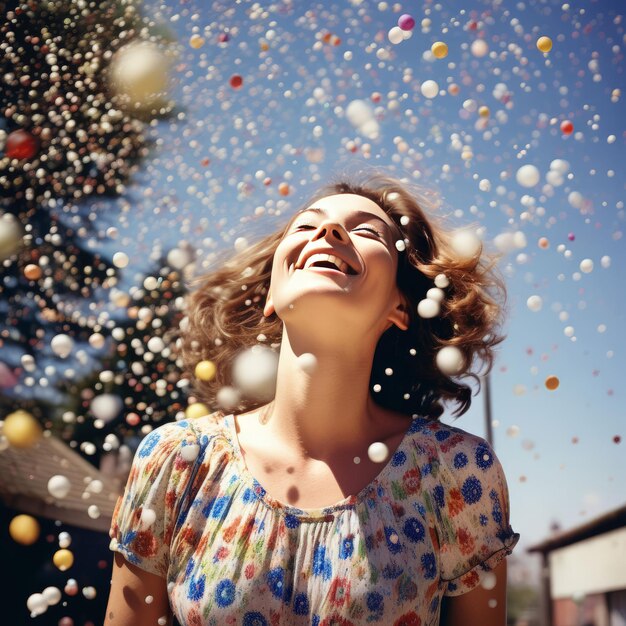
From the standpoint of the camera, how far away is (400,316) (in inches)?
74.3

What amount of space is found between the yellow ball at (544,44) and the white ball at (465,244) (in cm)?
74

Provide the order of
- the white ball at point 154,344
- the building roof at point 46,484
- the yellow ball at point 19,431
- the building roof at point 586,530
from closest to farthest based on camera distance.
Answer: the yellow ball at point 19,431 < the white ball at point 154,344 < the building roof at point 46,484 < the building roof at point 586,530

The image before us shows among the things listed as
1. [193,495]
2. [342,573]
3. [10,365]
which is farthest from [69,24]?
[342,573]

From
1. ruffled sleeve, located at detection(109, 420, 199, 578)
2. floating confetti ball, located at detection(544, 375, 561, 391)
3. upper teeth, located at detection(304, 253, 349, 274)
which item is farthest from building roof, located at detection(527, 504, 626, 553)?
ruffled sleeve, located at detection(109, 420, 199, 578)

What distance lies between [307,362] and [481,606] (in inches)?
30.8

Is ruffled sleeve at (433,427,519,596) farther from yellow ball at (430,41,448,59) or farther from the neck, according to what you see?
yellow ball at (430,41,448,59)

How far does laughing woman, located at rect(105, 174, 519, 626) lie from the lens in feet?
4.76

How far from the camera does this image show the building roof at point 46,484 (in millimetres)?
3879

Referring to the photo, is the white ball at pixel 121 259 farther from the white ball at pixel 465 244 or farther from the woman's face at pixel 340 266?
the white ball at pixel 465 244

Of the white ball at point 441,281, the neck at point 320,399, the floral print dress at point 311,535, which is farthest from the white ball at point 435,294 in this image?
the floral print dress at point 311,535

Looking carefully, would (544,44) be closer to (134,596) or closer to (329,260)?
(329,260)

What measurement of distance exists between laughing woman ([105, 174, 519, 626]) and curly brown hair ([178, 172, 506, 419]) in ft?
0.38

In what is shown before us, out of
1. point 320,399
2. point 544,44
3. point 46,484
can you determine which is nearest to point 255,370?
point 320,399

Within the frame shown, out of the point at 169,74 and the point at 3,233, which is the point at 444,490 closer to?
the point at 169,74
